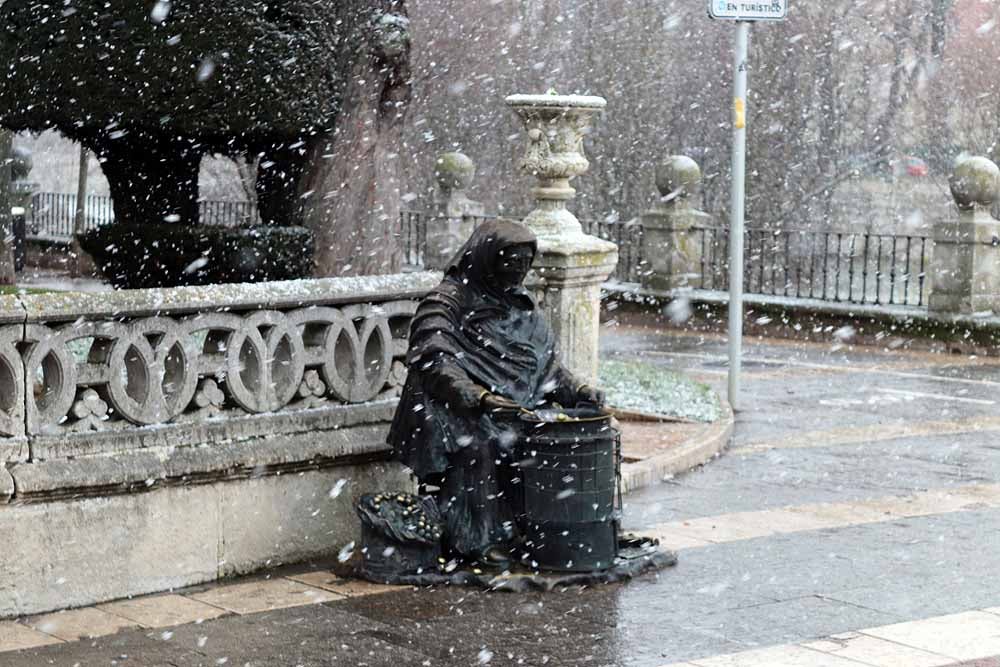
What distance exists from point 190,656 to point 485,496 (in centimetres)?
190

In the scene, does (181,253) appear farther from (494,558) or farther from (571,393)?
(494,558)

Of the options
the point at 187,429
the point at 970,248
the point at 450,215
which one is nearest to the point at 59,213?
the point at 450,215

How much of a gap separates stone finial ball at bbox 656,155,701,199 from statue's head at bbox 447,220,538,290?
13.3 metres

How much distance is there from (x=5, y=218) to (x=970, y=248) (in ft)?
44.5

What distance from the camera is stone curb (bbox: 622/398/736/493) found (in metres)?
10.7

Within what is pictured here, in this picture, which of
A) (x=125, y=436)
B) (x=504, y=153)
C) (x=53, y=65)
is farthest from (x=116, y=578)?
(x=504, y=153)

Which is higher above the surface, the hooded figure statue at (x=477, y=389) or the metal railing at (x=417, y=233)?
the metal railing at (x=417, y=233)

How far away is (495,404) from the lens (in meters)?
7.82

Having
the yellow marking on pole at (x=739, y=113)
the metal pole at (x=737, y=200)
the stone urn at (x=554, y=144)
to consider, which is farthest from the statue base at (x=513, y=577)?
the yellow marking on pole at (x=739, y=113)

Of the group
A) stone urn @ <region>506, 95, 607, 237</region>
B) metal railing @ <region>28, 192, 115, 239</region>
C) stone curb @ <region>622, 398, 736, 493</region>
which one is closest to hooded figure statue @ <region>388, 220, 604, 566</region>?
stone curb @ <region>622, 398, 736, 493</region>

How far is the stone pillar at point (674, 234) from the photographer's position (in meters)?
21.4

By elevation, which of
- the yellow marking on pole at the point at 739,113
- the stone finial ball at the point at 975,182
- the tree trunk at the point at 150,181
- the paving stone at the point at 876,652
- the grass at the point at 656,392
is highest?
the yellow marking on pole at the point at 739,113

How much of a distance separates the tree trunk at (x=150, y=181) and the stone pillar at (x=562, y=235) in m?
2.19

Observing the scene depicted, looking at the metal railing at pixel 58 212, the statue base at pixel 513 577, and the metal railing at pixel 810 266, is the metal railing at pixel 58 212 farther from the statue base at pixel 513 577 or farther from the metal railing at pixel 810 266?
the statue base at pixel 513 577
